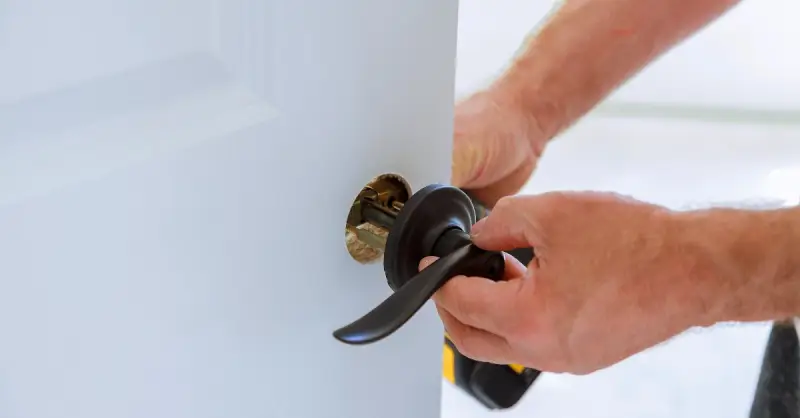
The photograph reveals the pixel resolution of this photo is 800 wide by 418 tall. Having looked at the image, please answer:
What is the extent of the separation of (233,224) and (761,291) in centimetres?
23

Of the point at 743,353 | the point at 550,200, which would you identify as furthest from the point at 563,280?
the point at 743,353

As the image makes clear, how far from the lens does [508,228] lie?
12.2 inches

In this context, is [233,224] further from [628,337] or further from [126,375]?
[628,337]

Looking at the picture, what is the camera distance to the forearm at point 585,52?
0.55 meters

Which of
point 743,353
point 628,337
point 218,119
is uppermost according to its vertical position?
point 218,119

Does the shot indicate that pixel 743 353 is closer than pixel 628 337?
No

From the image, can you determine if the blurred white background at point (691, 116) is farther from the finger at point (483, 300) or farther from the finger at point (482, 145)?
the finger at point (483, 300)

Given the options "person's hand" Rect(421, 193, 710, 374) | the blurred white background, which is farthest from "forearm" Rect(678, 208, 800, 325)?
the blurred white background

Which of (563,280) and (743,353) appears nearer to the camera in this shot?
(563,280)

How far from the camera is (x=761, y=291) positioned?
33 centimetres

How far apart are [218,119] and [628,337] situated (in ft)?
0.63

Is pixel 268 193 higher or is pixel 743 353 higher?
pixel 268 193

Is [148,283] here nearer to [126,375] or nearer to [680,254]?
[126,375]

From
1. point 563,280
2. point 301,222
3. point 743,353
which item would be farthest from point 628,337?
point 743,353
